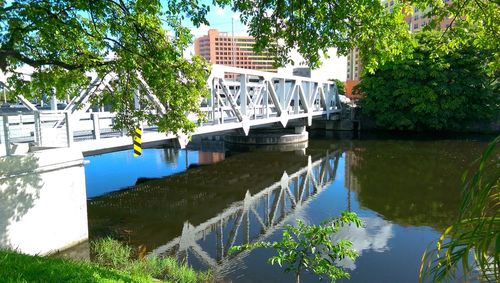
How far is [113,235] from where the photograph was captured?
10984 mm

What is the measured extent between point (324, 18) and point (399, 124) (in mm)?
34366

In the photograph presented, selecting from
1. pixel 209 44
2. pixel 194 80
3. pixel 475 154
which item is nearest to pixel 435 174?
pixel 475 154

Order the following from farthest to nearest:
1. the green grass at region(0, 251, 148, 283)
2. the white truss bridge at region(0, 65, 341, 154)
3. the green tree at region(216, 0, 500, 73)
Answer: the white truss bridge at region(0, 65, 341, 154) → the green tree at region(216, 0, 500, 73) → the green grass at region(0, 251, 148, 283)

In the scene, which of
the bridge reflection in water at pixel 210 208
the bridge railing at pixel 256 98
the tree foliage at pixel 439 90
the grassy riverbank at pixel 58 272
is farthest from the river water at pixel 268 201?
the tree foliage at pixel 439 90

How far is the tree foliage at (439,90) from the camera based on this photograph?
33.8 metres

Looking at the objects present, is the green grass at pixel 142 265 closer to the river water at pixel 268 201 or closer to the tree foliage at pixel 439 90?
the river water at pixel 268 201

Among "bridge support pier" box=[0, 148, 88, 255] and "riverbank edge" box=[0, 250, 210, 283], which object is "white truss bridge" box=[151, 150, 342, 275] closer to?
"bridge support pier" box=[0, 148, 88, 255]

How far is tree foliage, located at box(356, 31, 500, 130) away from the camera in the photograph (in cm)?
3381

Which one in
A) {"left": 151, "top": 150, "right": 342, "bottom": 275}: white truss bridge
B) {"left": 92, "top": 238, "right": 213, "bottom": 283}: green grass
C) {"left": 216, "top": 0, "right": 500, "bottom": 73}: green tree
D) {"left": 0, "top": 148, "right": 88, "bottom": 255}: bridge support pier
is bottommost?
{"left": 151, "top": 150, "right": 342, "bottom": 275}: white truss bridge

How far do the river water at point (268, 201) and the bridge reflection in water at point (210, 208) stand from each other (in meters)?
0.03

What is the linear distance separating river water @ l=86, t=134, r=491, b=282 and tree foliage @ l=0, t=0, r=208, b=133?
3963mm

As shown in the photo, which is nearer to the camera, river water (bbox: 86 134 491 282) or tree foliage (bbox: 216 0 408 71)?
tree foliage (bbox: 216 0 408 71)

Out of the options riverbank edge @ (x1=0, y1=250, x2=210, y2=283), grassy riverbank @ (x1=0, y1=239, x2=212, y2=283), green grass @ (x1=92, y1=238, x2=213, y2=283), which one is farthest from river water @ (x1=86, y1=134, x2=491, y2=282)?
riverbank edge @ (x1=0, y1=250, x2=210, y2=283)

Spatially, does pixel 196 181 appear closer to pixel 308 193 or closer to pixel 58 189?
pixel 308 193
